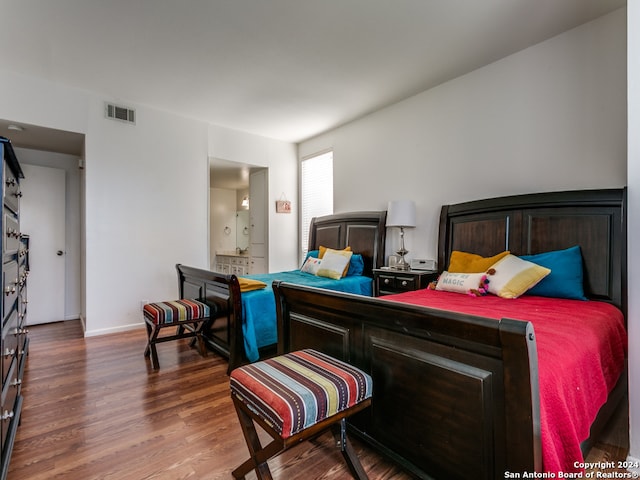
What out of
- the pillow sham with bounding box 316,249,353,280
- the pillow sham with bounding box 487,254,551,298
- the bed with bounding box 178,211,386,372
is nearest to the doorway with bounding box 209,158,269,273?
the bed with bounding box 178,211,386,372

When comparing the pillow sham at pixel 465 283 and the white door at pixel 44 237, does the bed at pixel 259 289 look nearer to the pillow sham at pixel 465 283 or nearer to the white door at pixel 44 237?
the pillow sham at pixel 465 283

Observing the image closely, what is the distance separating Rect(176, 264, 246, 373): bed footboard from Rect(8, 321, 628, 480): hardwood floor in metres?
0.18

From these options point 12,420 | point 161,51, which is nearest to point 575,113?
→ point 161,51

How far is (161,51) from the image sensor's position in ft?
9.34

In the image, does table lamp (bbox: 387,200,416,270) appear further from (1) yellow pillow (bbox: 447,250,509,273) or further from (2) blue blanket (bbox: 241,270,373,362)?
(2) blue blanket (bbox: 241,270,373,362)

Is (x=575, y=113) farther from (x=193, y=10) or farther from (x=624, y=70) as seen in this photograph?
(x=193, y=10)

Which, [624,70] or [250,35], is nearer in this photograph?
[624,70]

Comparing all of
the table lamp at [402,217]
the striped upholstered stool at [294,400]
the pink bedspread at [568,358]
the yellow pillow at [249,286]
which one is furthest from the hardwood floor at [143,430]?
the table lamp at [402,217]

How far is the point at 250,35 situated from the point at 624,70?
272cm

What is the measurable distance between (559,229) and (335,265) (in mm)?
2097

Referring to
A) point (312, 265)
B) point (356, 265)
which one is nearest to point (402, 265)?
point (356, 265)

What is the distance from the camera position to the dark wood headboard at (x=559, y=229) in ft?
7.10

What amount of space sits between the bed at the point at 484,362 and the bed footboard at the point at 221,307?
2.11 feet

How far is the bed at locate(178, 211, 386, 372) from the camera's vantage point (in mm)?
2660
